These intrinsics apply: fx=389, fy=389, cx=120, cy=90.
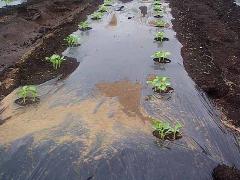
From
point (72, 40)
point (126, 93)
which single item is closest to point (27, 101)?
point (126, 93)

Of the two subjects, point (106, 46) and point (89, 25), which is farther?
point (89, 25)

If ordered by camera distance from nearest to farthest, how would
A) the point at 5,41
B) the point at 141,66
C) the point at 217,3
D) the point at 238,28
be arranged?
the point at 141,66 < the point at 5,41 < the point at 238,28 < the point at 217,3

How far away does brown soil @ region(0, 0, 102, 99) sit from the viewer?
9359 millimetres

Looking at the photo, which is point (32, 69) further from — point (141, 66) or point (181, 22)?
point (181, 22)

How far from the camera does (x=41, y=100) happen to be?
310 inches

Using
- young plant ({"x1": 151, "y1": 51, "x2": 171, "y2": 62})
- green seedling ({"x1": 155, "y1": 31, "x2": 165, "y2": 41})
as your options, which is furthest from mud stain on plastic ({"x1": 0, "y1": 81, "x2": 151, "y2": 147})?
green seedling ({"x1": 155, "y1": 31, "x2": 165, "y2": 41})

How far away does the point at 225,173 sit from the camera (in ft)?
18.0

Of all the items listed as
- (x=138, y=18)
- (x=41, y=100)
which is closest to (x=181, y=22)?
(x=138, y=18)

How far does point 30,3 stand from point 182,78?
11.6m

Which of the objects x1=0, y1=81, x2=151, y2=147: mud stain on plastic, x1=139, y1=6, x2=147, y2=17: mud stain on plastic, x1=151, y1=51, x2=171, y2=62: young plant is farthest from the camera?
x1=139, y1=6, x2=147, y2=17: mud stain on plastic

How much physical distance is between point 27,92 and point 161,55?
3.54 metres

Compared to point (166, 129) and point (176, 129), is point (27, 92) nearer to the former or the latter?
point (166, 129)

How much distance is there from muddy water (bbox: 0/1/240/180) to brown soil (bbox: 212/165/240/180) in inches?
6.2

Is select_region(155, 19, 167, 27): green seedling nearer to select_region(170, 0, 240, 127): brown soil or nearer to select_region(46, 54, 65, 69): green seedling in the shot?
select_region(170, 0, 240, 127): brown soil
